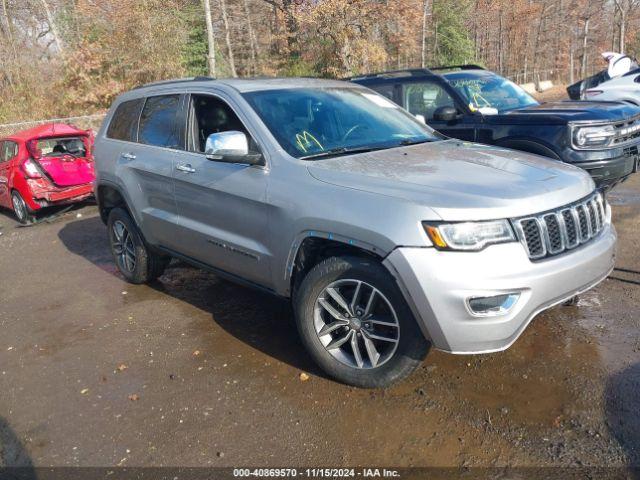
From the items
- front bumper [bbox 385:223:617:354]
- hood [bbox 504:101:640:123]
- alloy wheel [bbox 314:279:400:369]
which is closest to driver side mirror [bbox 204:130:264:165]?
alloy wheel [bbox 314:279:400:369]

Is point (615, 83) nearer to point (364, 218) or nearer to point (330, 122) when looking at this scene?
point (330, 122)

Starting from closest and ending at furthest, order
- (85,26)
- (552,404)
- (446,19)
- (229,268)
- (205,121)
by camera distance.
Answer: (552,404), (229,268), (205,121), (85,26), (446,19)

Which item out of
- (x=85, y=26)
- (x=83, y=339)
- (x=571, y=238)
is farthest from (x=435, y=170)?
(x=85, y=26)

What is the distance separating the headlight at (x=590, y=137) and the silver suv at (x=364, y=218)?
218 cm

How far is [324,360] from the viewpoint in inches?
132

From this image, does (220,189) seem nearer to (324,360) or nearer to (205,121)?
(205,121)

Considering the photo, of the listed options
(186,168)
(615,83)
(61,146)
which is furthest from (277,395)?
(615,83)

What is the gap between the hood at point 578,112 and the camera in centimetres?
574

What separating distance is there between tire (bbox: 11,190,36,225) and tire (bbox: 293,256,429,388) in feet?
25.4

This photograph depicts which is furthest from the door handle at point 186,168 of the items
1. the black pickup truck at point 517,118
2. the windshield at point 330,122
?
the black pickup truck at point 517,118

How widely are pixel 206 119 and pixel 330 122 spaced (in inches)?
40.6

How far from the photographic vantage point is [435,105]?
22.6ft

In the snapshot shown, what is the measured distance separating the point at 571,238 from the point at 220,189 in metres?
2.31

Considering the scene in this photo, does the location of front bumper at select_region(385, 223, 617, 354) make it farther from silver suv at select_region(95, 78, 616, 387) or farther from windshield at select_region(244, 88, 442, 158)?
windshield at select_region(244, 88, 442, 158)
